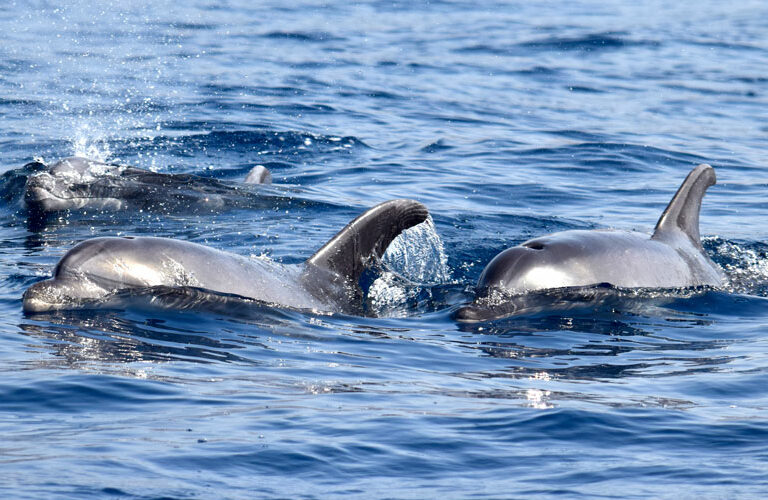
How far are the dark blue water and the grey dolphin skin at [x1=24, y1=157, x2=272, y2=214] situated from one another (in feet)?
1.39

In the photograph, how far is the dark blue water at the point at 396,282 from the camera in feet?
22.8

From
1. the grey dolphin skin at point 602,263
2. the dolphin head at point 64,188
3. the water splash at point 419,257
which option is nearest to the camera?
the grey dolphin skin at point 602,263

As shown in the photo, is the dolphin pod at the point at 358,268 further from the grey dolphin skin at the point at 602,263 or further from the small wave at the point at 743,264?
the small wave at the point at 743,264

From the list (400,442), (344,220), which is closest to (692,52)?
(344,220)

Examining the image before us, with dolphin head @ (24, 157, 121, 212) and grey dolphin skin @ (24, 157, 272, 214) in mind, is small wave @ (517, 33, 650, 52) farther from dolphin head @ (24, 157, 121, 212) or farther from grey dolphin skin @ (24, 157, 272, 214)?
dolphin head @ (24, 157, 121, 212)

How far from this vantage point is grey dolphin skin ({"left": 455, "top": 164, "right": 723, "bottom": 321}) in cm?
1089

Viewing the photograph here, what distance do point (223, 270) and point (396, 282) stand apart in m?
2.65

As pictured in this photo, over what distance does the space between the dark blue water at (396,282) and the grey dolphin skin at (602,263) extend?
252 mm

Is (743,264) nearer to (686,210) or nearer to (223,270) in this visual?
(686,210)

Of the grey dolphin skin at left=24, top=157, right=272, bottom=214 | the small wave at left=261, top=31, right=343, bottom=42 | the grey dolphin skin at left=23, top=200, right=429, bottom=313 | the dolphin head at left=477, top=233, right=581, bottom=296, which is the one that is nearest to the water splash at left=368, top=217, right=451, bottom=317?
the grey dolphin skin at left=23, top=200, right=429, bottom=313

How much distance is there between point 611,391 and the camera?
28.3 ft

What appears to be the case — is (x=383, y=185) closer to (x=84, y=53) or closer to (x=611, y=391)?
(x=611, y=391)

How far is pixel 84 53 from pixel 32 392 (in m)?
27.5

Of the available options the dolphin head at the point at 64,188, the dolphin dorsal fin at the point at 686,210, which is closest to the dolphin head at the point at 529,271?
the dolphin dorsal fin at the point at 686,210
